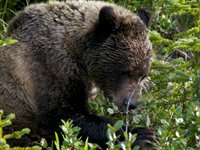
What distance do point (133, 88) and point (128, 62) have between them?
27 centimetres

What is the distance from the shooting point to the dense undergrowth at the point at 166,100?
168 inches

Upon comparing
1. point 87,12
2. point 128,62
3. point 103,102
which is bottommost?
point 103,102

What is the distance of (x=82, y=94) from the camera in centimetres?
575

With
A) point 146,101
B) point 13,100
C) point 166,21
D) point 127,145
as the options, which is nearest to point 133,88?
point 146,101

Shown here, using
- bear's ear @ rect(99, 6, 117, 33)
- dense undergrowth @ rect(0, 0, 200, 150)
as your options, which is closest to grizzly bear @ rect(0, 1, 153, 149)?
bear's ear @ rect(99, 6, 117, 33)

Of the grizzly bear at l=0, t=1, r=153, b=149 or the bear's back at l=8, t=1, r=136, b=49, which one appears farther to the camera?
the bear's back at l=8, t=1, r=136, b=49

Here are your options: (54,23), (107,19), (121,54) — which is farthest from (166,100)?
(54,23)

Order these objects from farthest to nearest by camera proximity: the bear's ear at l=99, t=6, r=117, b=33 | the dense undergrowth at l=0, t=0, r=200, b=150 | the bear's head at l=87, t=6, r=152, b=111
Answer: the bear's head at l=87, t=6, r=152, b=111 < the bear's ear at l=99, t=6, r=117, b=33 < the dense undergrowth at l=0, t=0, r=200, b=150

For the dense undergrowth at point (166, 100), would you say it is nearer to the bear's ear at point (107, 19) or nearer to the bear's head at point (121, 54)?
the bear's head at point (121, 54)

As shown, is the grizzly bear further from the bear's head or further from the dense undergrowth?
the dense undergrowth

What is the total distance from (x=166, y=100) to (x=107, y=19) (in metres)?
1.04

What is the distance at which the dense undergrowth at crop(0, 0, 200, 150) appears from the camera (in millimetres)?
4261

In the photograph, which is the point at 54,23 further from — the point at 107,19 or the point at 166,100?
the point at 166,100

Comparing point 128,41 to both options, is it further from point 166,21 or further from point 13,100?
point 166,21
